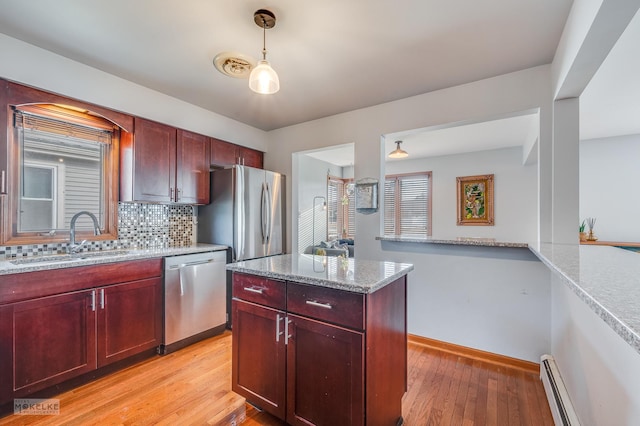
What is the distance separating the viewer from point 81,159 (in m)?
2.58

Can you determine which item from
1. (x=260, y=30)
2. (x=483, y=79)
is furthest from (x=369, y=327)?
(x=483, y=79)

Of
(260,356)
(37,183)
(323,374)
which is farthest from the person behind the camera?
(37,183)

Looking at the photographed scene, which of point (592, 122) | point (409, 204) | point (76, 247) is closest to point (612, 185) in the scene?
point (592, 122)

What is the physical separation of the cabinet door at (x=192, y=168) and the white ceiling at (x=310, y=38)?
54 cm

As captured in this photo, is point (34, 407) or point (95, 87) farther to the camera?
point (95, 87)

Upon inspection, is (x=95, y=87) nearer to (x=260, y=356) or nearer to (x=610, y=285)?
(x=260, y=356)

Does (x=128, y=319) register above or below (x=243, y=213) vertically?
below

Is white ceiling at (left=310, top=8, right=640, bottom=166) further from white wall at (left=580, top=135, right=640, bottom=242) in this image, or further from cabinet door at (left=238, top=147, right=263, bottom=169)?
cabinet door at (left=238, top=147, right=263, bottom=169)

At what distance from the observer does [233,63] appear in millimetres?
2244

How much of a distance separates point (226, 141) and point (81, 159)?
143 centimetres

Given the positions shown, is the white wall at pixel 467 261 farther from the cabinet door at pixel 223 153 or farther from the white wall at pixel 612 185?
the white wall at pixel 612 185

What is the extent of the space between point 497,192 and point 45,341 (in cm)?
601

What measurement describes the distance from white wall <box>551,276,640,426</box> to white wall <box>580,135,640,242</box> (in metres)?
3.41

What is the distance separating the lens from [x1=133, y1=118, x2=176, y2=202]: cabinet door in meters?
2.65
